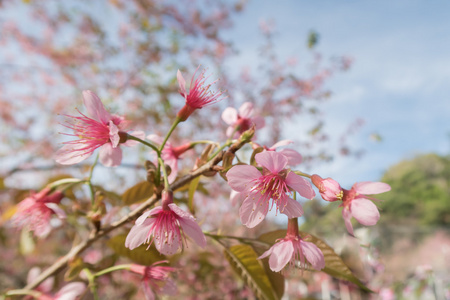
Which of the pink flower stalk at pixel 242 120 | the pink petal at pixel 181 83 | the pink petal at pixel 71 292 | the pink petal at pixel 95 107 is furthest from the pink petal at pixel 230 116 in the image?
the pink petal at pixel 71 292

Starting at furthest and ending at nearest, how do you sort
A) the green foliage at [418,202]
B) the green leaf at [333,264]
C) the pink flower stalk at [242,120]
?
the green foliage at [418,202], the pink flower stalk at [242,120], the green leaf at [333,264]

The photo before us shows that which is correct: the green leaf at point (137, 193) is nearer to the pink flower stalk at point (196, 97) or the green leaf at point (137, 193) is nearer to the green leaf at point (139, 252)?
the green leaf at point (139, 252)

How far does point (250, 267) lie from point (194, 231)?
20 centimetres

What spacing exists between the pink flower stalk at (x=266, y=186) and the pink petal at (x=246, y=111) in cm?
21

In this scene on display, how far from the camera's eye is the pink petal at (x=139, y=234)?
1.69ft

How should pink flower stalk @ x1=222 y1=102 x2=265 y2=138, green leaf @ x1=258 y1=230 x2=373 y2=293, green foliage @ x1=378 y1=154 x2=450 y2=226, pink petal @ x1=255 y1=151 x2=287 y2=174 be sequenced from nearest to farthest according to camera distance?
pink petal @ x1=255 y1=151 x2=287 y2=174, green leaf @ x1=258 y1=230 x2=373 y2=293, pink flower stalk @ x1=222 y1=102 x2=265 y2=138, green foliage @ x1=378 y1=154 x2=450 y2=226

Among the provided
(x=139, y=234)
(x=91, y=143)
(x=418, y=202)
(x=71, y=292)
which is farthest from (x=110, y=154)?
(x=418, y=202)

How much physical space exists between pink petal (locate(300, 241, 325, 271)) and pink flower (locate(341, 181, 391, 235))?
6cm

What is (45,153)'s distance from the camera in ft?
18.3

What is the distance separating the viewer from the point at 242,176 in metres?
0.50

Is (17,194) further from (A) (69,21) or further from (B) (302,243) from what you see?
(A) (69,21)

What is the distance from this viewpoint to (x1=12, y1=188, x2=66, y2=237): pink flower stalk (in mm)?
732

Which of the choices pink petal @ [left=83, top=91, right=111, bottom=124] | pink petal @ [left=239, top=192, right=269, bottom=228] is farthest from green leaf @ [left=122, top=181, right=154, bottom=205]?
pink petal @ [left=239, top=192, right=269, bottom=228]

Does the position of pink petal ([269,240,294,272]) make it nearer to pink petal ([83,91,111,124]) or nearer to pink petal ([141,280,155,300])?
pink petal ([141,280,155,300])
